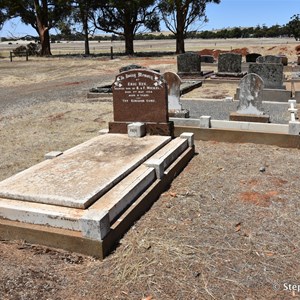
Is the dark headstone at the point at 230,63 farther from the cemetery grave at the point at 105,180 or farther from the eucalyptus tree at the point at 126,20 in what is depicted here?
the eucalyptus tree at the point at 126,20

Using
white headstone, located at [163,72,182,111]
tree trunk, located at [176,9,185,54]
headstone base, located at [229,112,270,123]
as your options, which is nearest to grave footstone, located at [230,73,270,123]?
headstone base, located at [229,112,270,123]

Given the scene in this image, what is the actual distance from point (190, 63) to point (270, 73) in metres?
5.78

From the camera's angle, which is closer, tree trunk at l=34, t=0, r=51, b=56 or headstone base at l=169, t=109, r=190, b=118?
headstone base at l=169, t=109, r=190, b=118

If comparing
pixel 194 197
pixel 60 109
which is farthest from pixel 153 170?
pixel 60 109

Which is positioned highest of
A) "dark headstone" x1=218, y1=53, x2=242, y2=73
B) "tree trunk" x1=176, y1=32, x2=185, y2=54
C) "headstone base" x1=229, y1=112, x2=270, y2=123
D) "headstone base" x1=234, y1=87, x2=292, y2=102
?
"tree trunk" x1=176, y1=32, x2=185, y2=54

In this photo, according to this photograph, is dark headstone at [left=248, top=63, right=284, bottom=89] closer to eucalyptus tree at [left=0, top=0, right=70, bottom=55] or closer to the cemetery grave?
the cemetery grave

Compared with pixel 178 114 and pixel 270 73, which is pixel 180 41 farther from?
pixel 178 114

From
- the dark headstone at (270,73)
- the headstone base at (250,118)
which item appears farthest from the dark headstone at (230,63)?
the headstone base at (250,118)

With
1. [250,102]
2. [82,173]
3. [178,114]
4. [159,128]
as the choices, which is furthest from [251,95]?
[82,173]

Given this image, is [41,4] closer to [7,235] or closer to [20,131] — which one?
[20,131]

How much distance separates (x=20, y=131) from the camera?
31.8ft

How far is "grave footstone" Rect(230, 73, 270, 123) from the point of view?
8.52 m

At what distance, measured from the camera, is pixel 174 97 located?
920 cm

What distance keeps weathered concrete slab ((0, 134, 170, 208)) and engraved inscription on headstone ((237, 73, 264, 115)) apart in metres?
2.70
